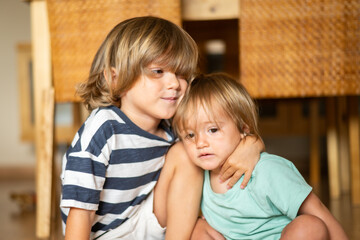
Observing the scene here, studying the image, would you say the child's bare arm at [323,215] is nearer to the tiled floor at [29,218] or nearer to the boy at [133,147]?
the boy at [133,147]

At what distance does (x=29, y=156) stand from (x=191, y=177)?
7.22 ft

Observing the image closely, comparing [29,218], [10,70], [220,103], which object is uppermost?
[220,103]

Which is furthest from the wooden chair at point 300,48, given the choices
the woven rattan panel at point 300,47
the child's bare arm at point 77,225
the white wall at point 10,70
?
the white wall at point 10,70

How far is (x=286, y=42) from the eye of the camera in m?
1.22

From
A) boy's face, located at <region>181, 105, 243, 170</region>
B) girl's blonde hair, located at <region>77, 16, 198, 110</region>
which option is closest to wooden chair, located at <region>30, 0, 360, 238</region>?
girl's blonde hair, located at <region>77, 16, 198, 110</region>

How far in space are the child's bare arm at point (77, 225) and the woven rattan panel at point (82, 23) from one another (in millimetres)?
496

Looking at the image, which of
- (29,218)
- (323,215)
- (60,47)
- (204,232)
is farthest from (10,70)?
(323,215)

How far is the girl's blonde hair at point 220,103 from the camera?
97 cm

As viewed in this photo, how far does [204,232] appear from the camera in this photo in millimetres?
1034

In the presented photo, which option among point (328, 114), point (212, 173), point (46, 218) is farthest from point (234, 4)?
point (46, 218)

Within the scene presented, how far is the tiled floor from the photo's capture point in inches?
53.2

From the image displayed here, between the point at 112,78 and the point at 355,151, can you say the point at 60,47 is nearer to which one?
the point at 112,78

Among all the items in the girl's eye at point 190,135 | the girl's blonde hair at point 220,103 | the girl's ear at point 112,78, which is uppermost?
the girl's ear at point 112,78

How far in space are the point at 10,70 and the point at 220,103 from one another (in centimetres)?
236
